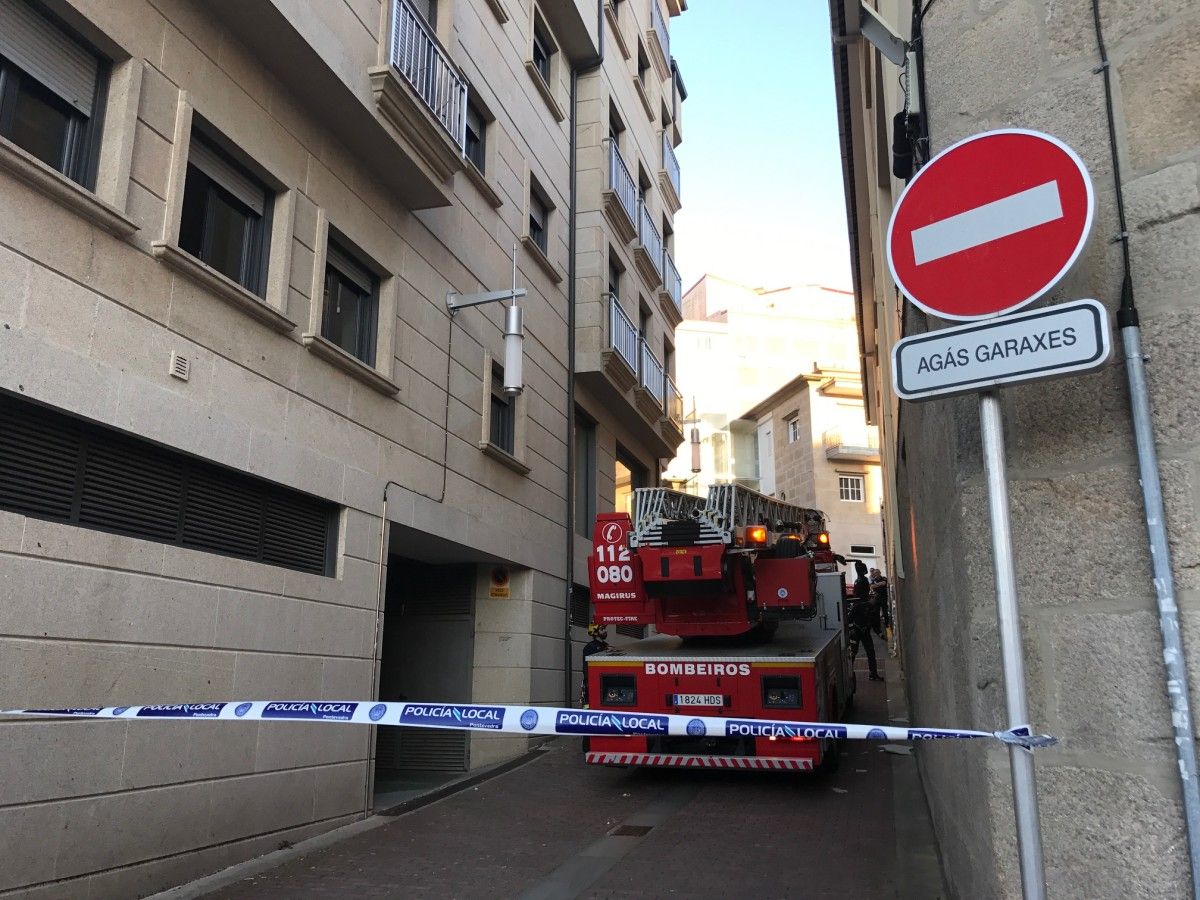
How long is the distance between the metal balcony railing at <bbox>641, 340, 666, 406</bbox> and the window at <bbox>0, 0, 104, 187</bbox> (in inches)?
505

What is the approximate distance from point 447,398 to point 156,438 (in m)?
4.92

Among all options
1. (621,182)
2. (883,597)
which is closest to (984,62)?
(621,182)

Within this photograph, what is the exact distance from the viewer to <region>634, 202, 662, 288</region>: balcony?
19.4 metres

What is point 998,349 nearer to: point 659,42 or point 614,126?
point 614,126

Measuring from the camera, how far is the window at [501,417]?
42.9 ft

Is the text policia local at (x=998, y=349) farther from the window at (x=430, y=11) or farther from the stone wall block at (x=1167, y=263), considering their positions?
the window at (x=430, y=11)

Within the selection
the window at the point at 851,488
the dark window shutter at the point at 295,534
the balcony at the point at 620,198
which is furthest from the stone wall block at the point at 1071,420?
the window at the point at 851,488

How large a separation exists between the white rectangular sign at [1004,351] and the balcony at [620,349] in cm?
1327

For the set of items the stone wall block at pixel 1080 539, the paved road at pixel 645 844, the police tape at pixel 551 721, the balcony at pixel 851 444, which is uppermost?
the balcony at pixel 851 444

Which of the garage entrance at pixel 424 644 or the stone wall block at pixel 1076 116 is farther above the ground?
the stone wall block at pixel 1076 116

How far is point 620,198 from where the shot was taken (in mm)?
17672

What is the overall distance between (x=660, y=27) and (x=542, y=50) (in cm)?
850

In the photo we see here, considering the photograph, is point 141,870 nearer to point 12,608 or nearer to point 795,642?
point 12,608

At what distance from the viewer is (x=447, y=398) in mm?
11211
